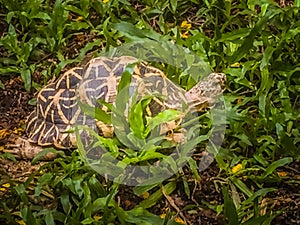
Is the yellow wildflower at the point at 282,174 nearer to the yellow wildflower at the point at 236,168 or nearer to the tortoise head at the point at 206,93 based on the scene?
the yellow wildflower at the point at 236,168

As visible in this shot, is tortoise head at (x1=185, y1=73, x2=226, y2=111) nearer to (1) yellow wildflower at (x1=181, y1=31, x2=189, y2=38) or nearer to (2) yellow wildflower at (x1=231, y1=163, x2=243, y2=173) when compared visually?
(2) yellow wildflower at (x1=231, y1=163, x2=243, y2=173)

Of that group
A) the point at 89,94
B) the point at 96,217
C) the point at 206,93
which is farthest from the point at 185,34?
the point at 96,217

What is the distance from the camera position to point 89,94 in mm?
3273

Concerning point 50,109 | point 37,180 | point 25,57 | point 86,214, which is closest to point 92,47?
point 25,57

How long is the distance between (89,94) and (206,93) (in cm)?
58

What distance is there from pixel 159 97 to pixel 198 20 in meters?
0.99

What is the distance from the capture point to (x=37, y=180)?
3.07m

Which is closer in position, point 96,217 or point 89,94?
point 96,217

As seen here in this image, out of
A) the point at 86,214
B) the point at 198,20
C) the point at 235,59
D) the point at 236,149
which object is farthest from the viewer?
the point at 198,20

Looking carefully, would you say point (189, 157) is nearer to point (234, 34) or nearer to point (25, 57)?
point (234, 34)

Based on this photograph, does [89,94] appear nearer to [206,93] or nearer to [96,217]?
[206,93]

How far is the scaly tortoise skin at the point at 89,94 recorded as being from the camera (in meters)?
3.27

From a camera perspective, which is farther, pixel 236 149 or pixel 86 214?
pixel 236 149

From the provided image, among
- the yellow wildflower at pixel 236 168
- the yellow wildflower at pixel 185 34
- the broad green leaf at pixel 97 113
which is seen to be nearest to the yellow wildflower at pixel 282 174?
the yellow wildflower at pixel 236 168
